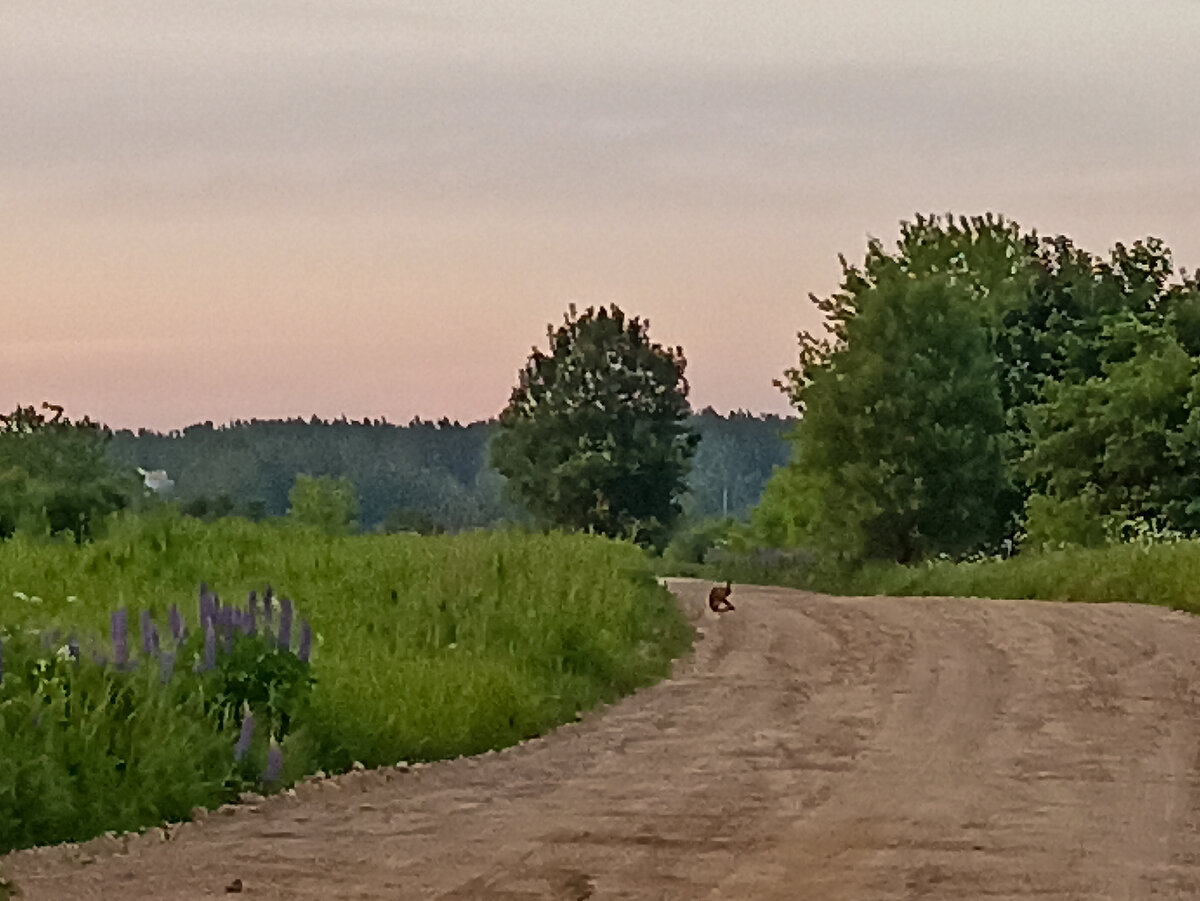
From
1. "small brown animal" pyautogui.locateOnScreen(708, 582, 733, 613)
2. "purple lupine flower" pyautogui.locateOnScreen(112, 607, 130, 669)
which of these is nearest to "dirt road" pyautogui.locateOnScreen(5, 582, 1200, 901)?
"purple lupine flower" pyautogui.locateOnScreen(112, 607, 130, 669)

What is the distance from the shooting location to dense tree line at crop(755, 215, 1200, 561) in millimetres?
45188

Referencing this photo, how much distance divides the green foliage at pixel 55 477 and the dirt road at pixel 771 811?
12.0m

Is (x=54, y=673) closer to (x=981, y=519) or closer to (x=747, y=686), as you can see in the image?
(x=747, y=686)

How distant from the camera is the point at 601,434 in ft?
282

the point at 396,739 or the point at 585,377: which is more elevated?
→ the point at 585,377

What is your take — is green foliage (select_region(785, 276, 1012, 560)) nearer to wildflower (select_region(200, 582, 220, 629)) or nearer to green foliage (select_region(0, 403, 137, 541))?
green foliage (select_region(0, 403, 137, 541))

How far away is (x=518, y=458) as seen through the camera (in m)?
85.5

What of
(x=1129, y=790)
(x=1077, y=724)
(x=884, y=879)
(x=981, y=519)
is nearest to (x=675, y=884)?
(x=884, y=879)

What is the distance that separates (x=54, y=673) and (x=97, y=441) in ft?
58.3

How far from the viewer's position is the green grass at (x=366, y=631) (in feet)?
31.6

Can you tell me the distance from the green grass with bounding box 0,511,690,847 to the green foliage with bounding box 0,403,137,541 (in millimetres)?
2951

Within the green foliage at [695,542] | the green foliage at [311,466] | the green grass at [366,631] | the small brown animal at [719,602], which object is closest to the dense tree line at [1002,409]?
the small brown animal at [719,602]

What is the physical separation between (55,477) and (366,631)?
520 inches

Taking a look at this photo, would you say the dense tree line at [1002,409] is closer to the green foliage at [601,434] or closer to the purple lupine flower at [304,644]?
the green foliage at [601,434]
